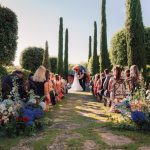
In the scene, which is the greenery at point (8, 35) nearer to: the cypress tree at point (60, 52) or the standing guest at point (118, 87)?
the standing guest at point (118, 87)

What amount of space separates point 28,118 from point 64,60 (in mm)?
43115

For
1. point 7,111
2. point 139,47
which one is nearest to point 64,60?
point 139,47

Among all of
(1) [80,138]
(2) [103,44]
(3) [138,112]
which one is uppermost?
(2) [103,44]

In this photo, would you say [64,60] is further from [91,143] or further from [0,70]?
[91,143]

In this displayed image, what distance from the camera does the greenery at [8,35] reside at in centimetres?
2438

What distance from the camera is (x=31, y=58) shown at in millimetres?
44344

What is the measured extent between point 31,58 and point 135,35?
23491 millimetres

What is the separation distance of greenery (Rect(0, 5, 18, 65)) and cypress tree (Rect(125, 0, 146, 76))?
23.5 ft

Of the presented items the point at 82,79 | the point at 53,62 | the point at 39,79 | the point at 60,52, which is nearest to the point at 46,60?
the point at 60,52

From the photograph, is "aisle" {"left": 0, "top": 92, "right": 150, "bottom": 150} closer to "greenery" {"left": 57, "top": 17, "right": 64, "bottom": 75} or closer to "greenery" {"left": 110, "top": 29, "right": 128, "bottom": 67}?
"greenery" {"left": 110, "top": 29, "right": 128, "bottom": 67}

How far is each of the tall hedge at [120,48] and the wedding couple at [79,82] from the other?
104 inches

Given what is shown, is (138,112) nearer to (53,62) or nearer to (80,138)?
(80,138)

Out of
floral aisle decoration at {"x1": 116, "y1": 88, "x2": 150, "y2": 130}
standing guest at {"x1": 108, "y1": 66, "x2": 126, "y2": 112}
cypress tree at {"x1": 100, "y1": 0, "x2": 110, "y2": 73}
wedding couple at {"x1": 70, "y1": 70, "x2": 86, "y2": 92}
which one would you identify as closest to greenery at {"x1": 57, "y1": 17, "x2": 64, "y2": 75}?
cypress tree at {"x1": 100, "y1": 0, "x2": 110, "y2": 73}

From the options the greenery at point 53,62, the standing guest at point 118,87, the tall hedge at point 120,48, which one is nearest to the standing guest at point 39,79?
the standing guest at point 118,87
